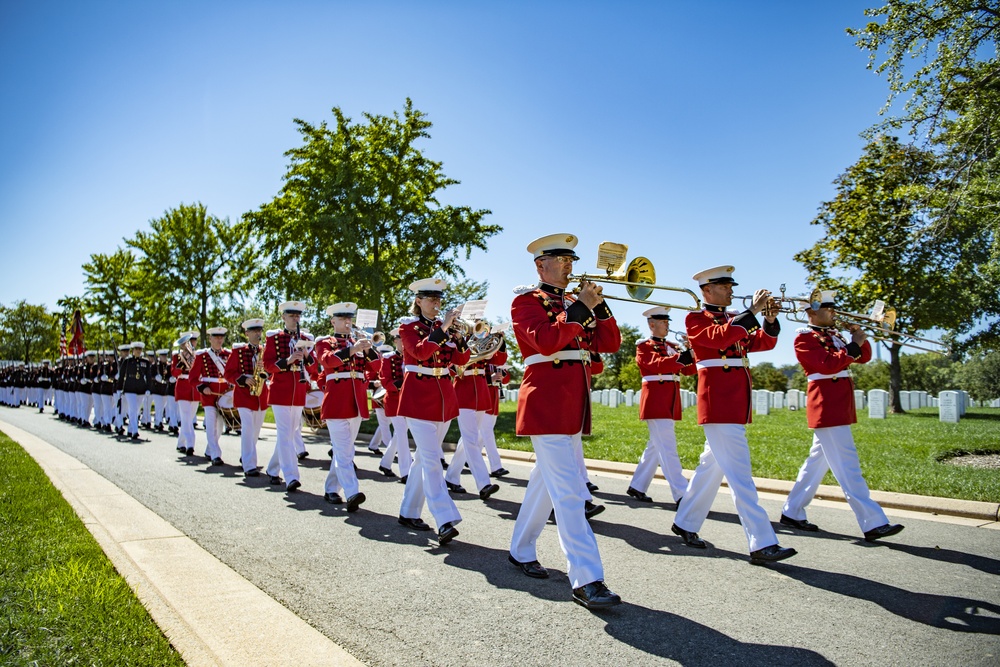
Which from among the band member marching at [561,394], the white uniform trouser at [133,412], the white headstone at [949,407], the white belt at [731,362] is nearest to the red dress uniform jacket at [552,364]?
the band member marching at [561,394]

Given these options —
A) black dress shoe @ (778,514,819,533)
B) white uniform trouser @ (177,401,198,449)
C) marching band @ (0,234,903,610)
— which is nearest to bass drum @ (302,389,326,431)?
marching band @ (0,234,903,610)

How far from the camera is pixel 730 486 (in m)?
5.52

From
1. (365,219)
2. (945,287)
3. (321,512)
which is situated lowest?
(321,512)

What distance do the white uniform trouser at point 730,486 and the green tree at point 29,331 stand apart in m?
81.2

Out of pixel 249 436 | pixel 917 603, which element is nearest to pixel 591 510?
pixel 917 603

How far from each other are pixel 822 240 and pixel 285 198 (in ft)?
67.8

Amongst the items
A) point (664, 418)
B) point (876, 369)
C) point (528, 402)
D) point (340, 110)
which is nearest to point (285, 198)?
point (340, 110)

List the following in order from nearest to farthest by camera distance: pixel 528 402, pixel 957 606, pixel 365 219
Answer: pixel 957 606
pixel 528 402
pixel 365 219

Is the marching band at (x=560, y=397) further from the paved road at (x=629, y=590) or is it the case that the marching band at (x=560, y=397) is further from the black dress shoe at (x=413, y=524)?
the paved road at (x=629, y=590)

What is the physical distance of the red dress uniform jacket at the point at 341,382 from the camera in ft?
26.9

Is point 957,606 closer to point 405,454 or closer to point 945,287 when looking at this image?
point 405,454

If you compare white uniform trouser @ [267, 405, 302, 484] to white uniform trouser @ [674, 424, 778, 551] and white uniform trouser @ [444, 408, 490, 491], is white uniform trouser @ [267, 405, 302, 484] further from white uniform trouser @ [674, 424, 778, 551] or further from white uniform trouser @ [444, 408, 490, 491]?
white uniform trouser @ [674, 424, 778, 551]

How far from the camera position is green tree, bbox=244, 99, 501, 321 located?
925 inches

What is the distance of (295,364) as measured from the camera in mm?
→ 9344
